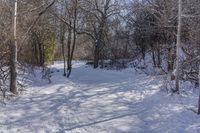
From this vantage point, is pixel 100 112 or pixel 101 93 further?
pixel 101 93

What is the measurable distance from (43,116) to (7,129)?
202cm

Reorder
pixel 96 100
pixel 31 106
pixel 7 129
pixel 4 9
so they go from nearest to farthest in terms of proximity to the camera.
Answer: pixel 7 129
pixel 31 106
pixel 96 100
pixel 4 9

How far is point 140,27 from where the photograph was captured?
36.4m

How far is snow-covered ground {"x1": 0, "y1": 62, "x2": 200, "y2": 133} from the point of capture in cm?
1248

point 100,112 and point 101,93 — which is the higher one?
point 101,93

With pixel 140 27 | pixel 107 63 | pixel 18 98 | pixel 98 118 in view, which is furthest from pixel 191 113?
pixel 107 63

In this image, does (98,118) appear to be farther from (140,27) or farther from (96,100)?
(140,27)

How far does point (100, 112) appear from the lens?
48.6 feet

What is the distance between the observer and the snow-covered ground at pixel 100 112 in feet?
40.9

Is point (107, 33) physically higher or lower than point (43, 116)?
higher

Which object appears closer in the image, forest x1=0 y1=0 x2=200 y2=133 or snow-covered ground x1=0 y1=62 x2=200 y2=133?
snow-covered ground x1=0 y1=62 x2=200 y2=133

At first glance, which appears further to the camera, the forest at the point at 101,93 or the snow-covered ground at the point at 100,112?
the forest at the point at 101,93

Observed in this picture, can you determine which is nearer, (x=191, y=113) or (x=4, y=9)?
(x=191, y=113)

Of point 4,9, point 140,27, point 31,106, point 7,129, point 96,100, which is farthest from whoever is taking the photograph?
point 140,27
